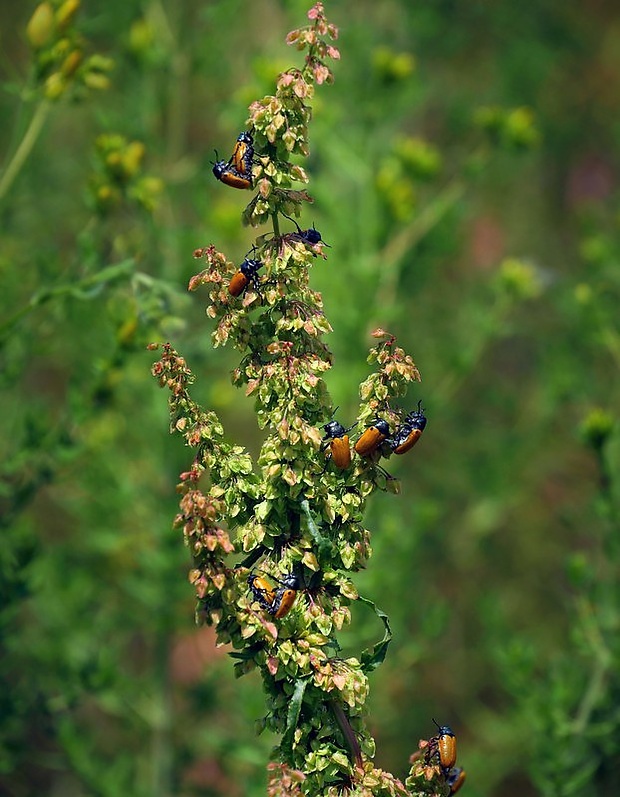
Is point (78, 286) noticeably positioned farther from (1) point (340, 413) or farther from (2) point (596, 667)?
(2) point (596, 667)

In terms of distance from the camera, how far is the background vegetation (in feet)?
10.9

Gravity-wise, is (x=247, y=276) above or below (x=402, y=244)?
below

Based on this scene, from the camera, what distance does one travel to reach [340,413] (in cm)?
430

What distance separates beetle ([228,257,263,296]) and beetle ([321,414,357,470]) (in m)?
0.30

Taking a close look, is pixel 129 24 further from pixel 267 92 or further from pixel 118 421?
pixel 118 421

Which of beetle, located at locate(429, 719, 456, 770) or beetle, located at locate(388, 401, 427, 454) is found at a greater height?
beetle, located at locate(388, 401, 427, 454)

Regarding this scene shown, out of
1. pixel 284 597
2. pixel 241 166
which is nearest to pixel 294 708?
pixel 284 597

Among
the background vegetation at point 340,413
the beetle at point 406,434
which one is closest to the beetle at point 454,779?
the beetle at point 406,434

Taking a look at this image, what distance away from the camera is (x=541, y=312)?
7.02 meters

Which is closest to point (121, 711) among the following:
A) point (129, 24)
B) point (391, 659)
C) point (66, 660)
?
point (66, 660)

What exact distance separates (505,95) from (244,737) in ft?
11.2

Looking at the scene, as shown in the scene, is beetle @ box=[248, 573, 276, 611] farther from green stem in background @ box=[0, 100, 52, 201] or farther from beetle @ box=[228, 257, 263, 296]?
green stem in background @ box=[0, 100, 52, 201]

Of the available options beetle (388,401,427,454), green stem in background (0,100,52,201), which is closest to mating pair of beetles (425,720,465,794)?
beetle (388,401,427,454)

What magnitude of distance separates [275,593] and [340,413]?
244cm
